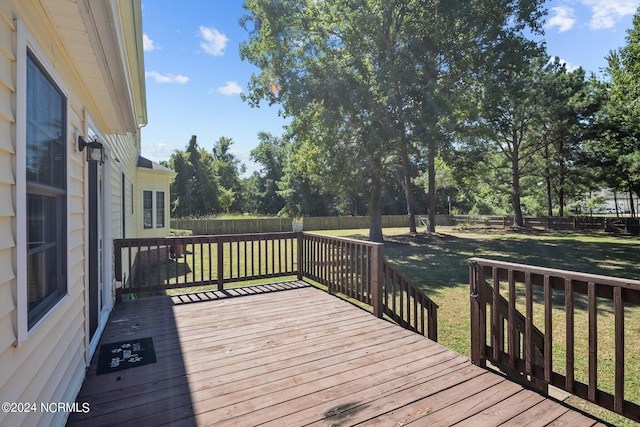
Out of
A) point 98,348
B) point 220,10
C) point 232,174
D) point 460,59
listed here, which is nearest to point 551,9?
point 460,59

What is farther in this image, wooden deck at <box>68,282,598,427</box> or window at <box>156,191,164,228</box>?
window at <box>156,191,164,228</box>

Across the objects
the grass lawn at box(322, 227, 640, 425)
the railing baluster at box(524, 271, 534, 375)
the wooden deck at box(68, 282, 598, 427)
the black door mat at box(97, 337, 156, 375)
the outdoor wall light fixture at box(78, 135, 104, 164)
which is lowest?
the grass lawn at box(322, 227, 640, 425)

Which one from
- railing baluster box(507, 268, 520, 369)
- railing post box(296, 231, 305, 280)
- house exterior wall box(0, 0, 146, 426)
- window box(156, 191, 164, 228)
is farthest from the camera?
window box(156, 191, 164, 228)

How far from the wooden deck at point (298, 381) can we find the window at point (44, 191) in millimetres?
905

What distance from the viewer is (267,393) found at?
7.77ft

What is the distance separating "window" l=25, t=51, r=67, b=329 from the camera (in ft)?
5.19

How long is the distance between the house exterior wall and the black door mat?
0.50ft

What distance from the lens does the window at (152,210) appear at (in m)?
9.41

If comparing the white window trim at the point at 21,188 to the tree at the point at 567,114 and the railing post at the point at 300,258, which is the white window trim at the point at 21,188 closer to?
the railing post at the point at 300,258

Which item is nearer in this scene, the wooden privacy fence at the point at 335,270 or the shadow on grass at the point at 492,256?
the wooden privacy fence at the point at 335,270

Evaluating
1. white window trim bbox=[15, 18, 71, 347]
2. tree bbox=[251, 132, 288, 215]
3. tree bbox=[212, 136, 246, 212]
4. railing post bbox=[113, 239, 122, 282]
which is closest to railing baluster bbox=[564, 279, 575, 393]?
white window trim bbox=[15, 18, 71, 347]

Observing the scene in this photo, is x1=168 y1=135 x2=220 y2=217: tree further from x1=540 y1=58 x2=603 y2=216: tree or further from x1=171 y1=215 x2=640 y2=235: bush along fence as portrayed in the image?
x1=540 y1=58 x2=603 y2=216: tree

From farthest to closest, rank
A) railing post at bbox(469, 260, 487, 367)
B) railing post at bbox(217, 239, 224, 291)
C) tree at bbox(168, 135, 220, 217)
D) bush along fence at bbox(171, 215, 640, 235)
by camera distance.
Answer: tree at bbox(168, 135, 220, 217) < bush along fence at bbox(171, 215, 640, 235) < railing post at bbox(217, 239, 224, 291) < railing post at bbox(469, 260, 487, 367)

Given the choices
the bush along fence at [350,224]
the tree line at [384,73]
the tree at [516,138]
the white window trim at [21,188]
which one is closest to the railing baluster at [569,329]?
the white window trim at [21,188]
